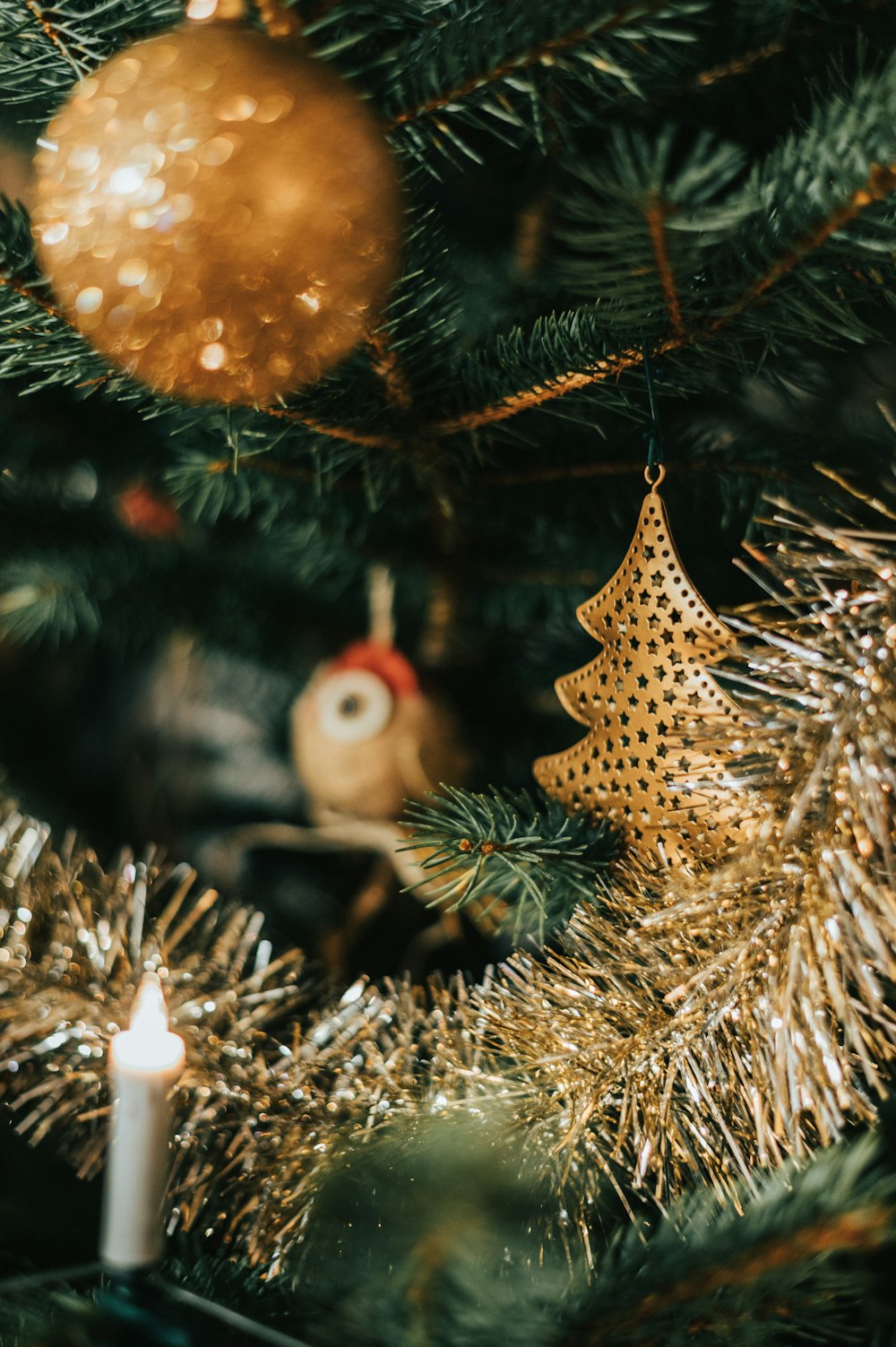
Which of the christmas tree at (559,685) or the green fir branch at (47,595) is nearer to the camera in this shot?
the christmas tree at (559,685)

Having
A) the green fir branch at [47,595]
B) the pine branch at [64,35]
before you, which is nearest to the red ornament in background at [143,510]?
the green fir branch at [47,595]

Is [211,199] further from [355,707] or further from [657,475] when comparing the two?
[355,707]

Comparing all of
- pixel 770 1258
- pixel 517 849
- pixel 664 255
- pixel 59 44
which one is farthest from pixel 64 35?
pixel 770 1258

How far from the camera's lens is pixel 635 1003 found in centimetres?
34

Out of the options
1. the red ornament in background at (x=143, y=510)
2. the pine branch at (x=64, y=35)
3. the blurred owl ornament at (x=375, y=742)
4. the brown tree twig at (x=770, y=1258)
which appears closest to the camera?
the brown tree twig at (x=770, y=1258)

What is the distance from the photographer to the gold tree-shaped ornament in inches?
13.8

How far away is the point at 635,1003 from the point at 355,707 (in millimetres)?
294

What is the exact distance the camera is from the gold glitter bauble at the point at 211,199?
12.0 inches

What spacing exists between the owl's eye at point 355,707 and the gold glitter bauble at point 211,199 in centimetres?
28

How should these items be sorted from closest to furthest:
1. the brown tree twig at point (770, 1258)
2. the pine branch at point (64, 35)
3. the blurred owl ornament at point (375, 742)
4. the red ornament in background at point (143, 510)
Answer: the brown tree twig at point (770, 1258)
the pine branch at point (64, 35)
the blurred owl ornament at point (375, 742)
the red ornament in background at point (143, 510)

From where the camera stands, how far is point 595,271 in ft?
1.03

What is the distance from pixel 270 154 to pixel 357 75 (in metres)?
0.09

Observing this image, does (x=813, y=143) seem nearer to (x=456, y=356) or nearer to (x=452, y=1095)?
(x=456, y=356)

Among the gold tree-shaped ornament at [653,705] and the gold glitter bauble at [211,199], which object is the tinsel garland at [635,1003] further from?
the gold glitter bauble at [211,199]
